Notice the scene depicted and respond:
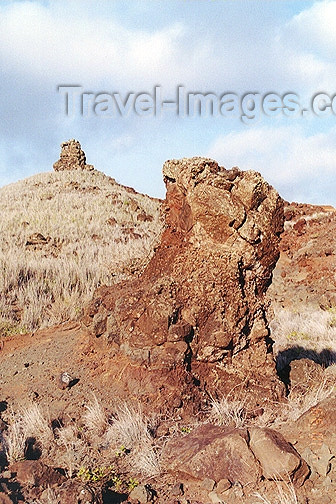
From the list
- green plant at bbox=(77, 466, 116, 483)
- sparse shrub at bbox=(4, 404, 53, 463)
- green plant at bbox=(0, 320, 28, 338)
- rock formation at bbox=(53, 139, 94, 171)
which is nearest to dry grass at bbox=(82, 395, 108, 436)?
sparse shrub at bbox=(4, 404, 53, 463)

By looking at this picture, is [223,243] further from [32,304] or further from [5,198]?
[5,198]

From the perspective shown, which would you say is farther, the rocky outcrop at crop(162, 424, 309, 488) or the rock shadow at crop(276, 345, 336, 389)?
the rock shadow at crop(276, 345, 336, 389)

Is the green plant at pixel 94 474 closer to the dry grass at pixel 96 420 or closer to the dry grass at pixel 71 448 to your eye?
the dry grass at pixel 71 448

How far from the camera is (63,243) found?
727 inches

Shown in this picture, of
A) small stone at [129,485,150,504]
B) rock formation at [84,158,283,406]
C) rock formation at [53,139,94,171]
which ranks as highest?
rock formation at [53,139,94,171]

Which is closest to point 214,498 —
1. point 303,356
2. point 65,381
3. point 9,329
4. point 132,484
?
point 132,484

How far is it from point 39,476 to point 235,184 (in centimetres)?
312

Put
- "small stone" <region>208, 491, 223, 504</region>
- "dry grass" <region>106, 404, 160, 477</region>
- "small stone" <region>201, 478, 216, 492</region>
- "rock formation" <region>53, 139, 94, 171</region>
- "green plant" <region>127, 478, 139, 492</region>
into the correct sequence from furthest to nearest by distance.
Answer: "rock formation" <region>53, 139, 94, 171</region>
"dry grass" <region>106, 404, 160, 477</region>
"green plant" <region>127, 478, 139, 492</region>
"small stone" <region>201, 478, 216, 492</region>
"small stone" <region>208, 491, 223, 504</region>

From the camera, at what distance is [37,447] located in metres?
3.80

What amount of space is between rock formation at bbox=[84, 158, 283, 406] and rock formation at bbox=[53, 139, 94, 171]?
36.6 m

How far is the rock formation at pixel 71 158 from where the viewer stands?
133ft

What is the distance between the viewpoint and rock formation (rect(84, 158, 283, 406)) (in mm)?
4680

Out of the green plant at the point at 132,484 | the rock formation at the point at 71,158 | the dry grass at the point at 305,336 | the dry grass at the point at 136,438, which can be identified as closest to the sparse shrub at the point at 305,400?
the dry grass at the point at 305,336

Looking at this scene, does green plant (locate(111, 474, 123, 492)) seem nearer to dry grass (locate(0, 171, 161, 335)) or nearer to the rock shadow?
the rock shadow
